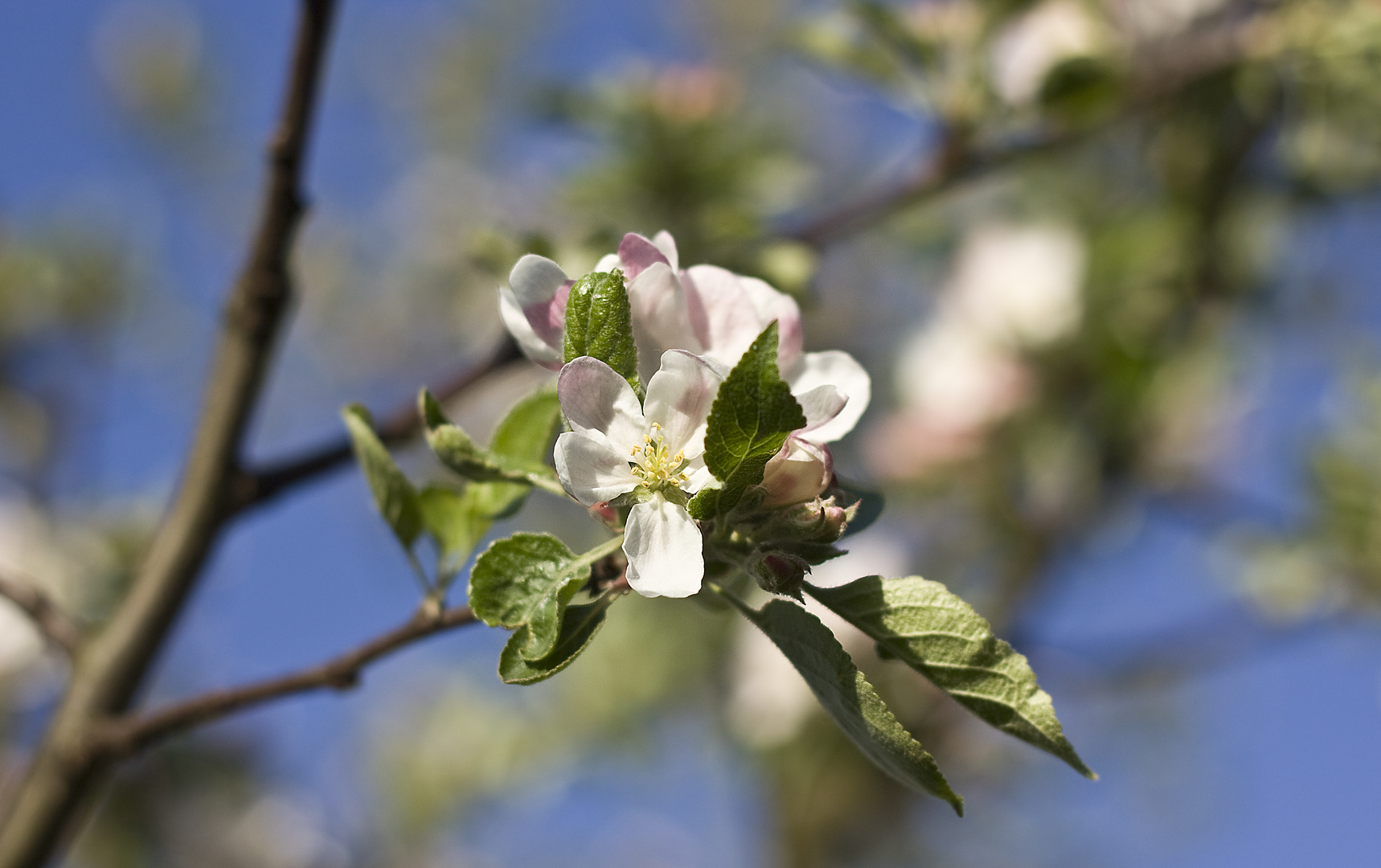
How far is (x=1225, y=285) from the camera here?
185 cm

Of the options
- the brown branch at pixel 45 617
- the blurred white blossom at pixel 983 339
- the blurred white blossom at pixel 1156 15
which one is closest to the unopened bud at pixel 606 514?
the brown branch at pixel 45 617

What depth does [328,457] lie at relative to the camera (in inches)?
32.6

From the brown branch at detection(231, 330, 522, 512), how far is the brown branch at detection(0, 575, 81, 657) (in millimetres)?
157

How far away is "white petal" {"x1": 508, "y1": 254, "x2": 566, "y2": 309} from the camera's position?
47 cm

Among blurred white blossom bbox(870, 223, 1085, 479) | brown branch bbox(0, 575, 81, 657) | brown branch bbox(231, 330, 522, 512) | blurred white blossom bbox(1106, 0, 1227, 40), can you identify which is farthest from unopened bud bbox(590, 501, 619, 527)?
blurred white blossom bbox(870, 223, 1085, 479)

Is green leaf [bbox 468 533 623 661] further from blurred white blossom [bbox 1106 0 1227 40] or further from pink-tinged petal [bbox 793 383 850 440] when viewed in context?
blurred white blossom [bbox 1106 0 1227 40]

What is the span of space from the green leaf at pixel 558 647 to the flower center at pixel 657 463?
6 cm

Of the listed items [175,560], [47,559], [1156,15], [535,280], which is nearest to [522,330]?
[535,280]

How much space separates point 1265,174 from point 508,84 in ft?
11.0

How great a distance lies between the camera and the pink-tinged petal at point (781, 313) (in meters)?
0.51

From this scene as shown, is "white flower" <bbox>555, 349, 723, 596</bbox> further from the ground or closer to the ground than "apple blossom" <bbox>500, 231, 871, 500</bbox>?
closer to the ground

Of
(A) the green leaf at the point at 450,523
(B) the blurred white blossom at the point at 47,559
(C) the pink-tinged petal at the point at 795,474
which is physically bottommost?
(B) the blurred white blossom at the point at 47,559

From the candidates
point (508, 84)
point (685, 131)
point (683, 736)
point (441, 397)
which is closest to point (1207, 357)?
point (685, 131)

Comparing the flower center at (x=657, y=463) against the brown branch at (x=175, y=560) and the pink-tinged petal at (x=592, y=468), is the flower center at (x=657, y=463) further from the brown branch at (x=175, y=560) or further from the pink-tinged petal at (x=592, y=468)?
the brown branch at (x=175, y=560)
